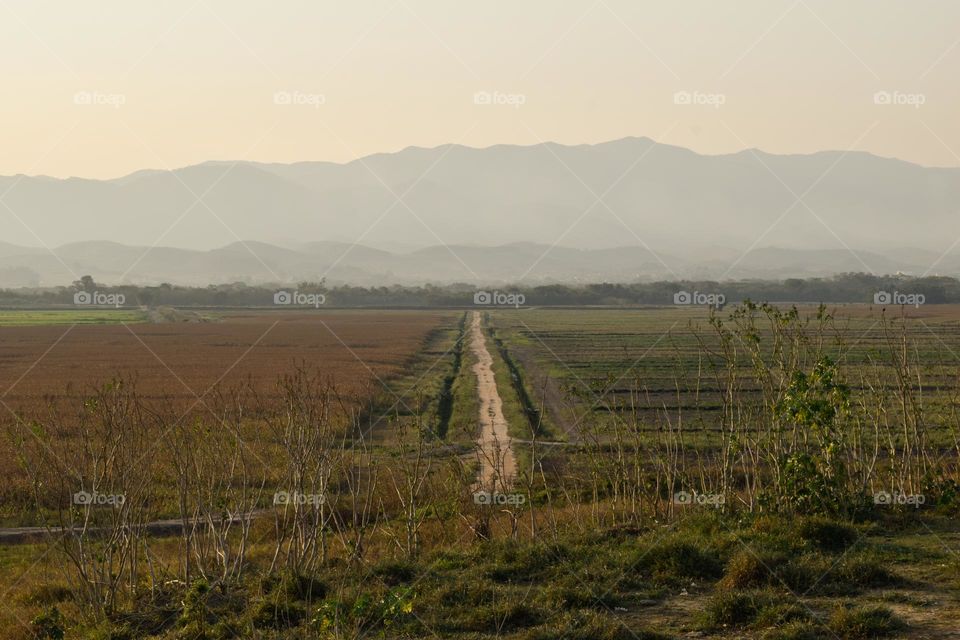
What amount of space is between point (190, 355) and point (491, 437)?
122 feet

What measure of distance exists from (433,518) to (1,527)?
814 centimetres

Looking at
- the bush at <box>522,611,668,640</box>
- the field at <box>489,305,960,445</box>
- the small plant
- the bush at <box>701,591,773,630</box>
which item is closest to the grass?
the field at <box>489,305,960,445</box>

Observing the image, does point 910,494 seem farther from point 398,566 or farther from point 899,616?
point 398,566

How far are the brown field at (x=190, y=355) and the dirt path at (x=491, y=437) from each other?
4297mm

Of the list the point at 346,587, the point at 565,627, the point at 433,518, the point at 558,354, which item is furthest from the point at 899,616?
the point at 558,354

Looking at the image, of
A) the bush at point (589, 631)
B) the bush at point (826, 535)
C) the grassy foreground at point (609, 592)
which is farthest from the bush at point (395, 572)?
the bush at point (826, 535)

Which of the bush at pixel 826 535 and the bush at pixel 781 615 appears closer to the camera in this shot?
the bush at pixel 781 615

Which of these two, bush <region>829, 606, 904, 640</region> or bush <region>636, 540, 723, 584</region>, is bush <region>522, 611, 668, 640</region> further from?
bush <region>636, 540, 723, 584</region>

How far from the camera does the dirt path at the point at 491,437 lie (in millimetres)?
14569

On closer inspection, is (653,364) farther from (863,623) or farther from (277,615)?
(863,623)

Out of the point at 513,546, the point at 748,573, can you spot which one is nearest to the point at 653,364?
the point at 513,546

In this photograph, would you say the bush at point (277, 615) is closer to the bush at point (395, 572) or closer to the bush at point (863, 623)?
the bush at point (395, 572)

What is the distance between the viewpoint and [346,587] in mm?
10156

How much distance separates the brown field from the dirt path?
4.30m
